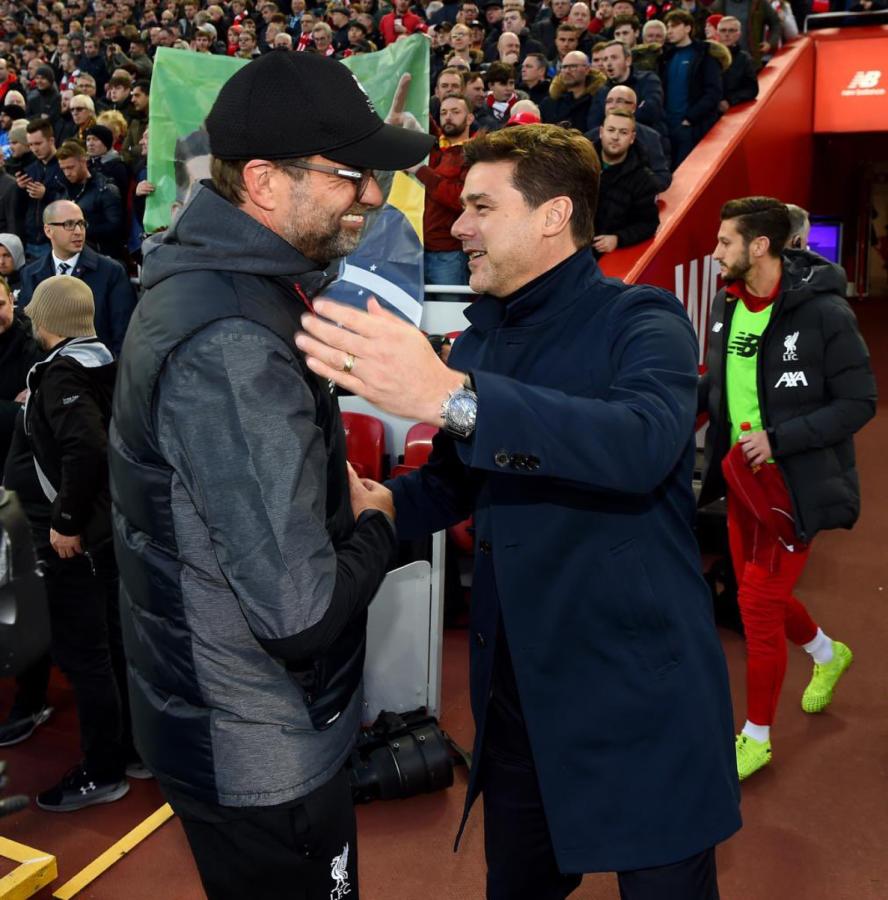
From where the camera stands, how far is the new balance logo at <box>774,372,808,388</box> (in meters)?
3.67

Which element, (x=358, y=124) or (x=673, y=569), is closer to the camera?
(x=358, y=124)

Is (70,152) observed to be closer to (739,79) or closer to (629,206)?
(629,206)

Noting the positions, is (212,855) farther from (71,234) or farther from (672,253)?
(672,253)

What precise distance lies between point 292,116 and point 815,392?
2629 mm

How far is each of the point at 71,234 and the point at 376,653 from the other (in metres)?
3.36

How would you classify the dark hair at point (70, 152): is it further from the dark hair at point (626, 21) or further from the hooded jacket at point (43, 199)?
the dark hair at point (626, 21)

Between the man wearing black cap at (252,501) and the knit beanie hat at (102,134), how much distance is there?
310 inches

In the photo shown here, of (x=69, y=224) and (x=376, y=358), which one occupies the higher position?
(x=376, y=358)

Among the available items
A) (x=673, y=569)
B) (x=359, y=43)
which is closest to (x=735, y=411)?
(x=673, y=569)

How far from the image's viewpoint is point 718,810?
1.96m

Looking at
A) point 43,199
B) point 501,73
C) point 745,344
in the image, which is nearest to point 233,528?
point 745,344

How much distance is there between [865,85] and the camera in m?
11.8

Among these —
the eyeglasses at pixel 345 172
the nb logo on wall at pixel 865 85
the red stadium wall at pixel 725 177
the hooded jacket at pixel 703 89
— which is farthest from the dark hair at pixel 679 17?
the eyeglasses at pixel 345 172

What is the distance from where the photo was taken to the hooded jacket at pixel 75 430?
11.3 ft
